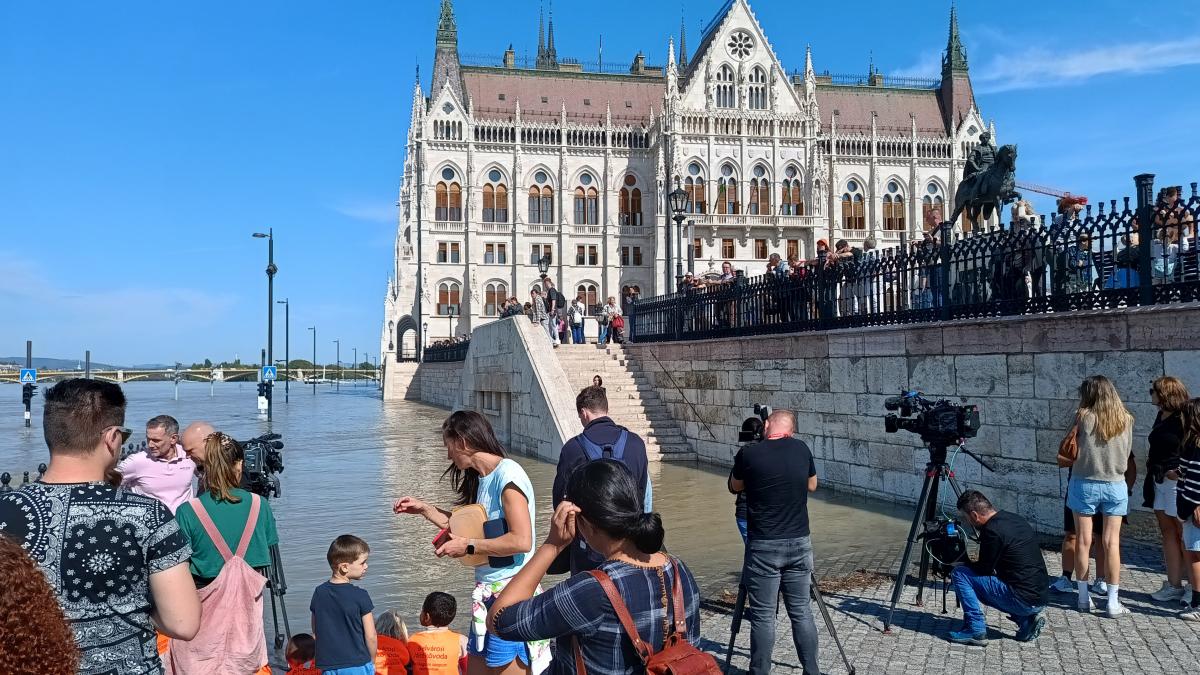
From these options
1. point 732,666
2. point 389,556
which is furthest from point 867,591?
point 389,556

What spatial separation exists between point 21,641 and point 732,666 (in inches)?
189

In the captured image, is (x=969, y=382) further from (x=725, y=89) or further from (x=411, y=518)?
(x=725, y=89)

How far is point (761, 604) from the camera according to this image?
A: 5246 millimetres

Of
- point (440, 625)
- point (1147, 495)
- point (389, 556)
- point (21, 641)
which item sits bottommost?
point (389, 556)

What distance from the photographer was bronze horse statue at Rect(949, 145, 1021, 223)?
12.5 meters

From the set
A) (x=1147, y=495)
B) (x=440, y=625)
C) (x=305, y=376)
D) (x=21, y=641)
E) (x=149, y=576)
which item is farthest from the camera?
(x=305, y=376)

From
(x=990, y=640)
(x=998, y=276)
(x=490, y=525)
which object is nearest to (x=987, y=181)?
(x=998, y=276)

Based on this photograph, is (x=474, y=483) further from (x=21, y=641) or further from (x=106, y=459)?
(x=21, y=641)

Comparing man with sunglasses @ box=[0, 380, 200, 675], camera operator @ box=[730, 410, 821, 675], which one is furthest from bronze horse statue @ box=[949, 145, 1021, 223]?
man with sunglasses @ box=[0, 380, 200, 675]

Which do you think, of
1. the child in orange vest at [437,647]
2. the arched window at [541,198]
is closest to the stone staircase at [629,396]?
the child in orange vest at [437,647]

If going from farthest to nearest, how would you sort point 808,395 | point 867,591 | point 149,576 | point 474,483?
point 808,395 → point 867,591 → point 474,483 → point 149,576

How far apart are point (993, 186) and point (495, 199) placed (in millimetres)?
50218

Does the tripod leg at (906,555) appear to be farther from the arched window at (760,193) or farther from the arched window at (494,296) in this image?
the arched window at (760,193)

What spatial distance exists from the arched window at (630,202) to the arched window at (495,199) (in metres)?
8.13
